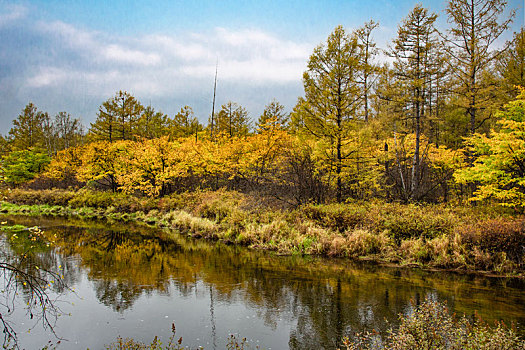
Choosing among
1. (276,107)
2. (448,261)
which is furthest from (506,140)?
(276,107)

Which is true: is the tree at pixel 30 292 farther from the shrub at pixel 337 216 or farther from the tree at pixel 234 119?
the tree at pixel 234 119

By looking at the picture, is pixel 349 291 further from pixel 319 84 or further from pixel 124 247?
pixel 319 84

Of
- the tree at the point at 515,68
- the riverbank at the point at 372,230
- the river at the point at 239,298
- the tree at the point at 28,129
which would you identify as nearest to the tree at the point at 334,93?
the riverbank at the point at 372,230

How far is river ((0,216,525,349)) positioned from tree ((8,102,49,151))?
Result: 154ft

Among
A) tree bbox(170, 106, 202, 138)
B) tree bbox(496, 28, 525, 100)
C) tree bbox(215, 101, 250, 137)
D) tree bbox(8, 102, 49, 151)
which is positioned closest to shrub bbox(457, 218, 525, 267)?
tree bbox(496, 28, 525, 100)

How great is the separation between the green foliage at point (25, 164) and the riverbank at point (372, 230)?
102ft

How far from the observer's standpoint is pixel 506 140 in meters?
11.6

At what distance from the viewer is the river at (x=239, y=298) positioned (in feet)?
21.6

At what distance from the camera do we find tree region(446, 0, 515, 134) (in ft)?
57.1

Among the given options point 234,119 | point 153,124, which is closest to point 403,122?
point 234,119

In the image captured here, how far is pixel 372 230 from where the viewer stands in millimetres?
13227

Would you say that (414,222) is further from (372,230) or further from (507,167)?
(507,167)

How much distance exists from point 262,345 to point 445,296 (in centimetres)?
513

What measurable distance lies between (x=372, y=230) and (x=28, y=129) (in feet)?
193
